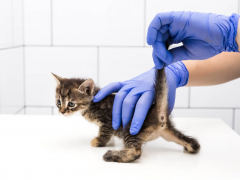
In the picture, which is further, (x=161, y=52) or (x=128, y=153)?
(x=161, y=52)

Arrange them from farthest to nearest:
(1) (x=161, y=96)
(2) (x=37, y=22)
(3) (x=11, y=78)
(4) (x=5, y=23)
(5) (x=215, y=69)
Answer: (2) (x=37, y=22) < (3) (x=11, y=78) < (4) (x=5, y=23) < (5) (x=215, y=69) < (1) (x=161, y=96)

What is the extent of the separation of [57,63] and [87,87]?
1.18m

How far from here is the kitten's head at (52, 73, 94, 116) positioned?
128cm

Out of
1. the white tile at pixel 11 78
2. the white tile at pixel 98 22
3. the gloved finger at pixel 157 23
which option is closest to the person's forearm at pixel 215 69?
the gloved finger at pixel 157 23

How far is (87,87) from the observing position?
1.32 meters

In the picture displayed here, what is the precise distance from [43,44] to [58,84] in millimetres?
1188

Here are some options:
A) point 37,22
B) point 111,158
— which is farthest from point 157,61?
point 37,22

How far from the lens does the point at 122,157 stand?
3.55 ft

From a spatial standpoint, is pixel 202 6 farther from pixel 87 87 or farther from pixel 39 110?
pixel 39 110

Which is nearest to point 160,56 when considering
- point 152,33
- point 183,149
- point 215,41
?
point 152,33

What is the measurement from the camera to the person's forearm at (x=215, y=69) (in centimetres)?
173

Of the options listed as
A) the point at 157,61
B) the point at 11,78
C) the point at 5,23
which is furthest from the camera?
the point at 11,78

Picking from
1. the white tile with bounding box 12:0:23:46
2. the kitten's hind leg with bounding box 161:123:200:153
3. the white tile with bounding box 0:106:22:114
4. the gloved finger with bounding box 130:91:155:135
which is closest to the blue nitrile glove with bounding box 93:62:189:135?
the gloved finger with bounding box 130:91:155:135

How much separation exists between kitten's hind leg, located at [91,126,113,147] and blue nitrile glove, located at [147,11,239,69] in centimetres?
41
